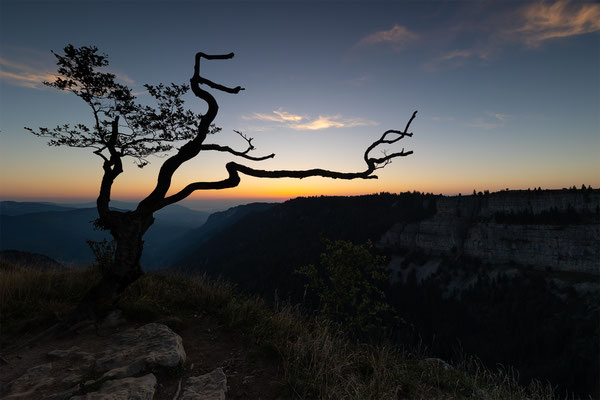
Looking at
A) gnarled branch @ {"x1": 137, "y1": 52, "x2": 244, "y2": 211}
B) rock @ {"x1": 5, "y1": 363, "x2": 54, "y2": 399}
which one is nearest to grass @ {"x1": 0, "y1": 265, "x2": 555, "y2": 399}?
rock @ {"x1": 5, "y1": 363, "x2": 54, "y2": 399}

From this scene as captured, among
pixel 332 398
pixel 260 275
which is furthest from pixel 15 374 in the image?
pixel 260 275

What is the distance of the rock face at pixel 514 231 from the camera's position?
303ft

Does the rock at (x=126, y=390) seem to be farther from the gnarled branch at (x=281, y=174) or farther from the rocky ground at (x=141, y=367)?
the gnarled branch at (x=281, y=174)

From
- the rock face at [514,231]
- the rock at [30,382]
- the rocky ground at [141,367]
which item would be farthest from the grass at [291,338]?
the rock face at [514,231]

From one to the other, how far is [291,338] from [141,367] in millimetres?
2718

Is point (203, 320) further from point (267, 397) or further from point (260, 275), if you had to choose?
point (260, 275)

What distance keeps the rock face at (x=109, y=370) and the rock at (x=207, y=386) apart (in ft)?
1.58

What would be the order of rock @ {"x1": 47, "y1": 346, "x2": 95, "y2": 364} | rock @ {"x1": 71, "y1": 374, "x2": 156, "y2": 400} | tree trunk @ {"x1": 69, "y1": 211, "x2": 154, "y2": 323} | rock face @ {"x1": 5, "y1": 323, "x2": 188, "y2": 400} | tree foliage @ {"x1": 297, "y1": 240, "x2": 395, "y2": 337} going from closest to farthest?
rock @ {"x1": 71, "y1": 374, "x2": 156, "y2": 400}, rock face @ {"x1": 5, "y1": 323, "x2": 188, "y2": 400}, rock @ {"x1": 47, "y1": 346, "x2": 95, "y2": 364}, tree trunk @ {"x1": 69, "y1": 211, "x2": 154, "y2": 323}, tree foliage @ {"x1": 297, "y1": 240, "x2": 395, "y2": 337}

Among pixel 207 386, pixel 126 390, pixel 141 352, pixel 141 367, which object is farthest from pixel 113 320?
pixel 207 386

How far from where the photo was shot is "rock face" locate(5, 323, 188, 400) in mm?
3900

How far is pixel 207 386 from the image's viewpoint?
4.23 m

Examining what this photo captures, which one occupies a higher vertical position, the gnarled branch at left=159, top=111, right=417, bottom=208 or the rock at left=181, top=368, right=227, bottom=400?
the gnarled branch at left=159, top=111, right=417, bottom=208

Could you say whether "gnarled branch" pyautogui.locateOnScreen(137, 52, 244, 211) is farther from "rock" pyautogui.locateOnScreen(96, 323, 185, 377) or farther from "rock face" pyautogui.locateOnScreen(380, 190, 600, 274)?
"rock face" pyautogui.locateOnScreen(380, 190, 600, 274)

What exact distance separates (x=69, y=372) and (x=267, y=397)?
129 inches
